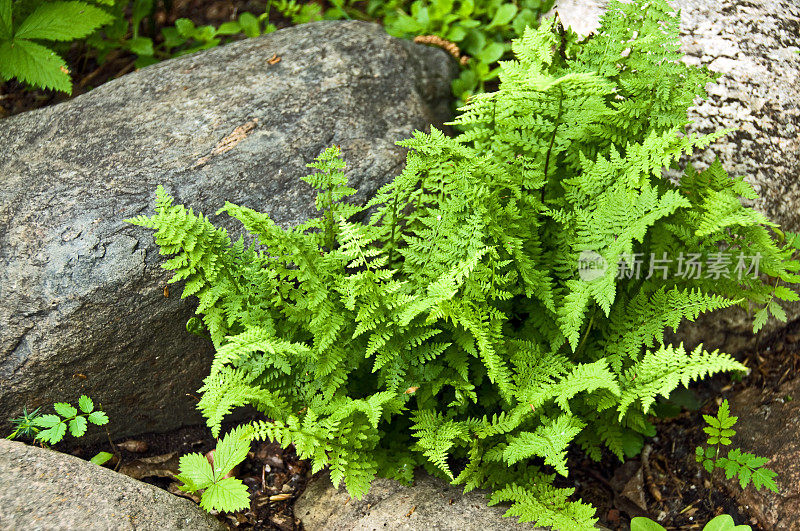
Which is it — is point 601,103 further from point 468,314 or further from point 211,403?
point 211,403

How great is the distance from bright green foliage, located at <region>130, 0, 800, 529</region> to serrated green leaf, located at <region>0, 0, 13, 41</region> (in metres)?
1.90

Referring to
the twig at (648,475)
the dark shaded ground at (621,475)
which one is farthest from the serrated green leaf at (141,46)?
the twig at (648,475)

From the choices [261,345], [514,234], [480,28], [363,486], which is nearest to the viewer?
[261,345]

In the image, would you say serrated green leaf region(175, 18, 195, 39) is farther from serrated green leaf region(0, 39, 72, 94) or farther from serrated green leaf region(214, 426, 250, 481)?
serrated green leaf region(214, 426, 250, 481)

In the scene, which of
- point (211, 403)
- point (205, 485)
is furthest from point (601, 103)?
point (205, 485)

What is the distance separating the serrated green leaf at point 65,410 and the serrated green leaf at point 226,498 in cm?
87

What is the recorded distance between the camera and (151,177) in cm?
345

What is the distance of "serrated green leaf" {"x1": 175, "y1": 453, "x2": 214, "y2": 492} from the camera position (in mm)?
2855

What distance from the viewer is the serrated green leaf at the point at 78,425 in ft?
10.2

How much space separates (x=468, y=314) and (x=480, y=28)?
9.40 feet

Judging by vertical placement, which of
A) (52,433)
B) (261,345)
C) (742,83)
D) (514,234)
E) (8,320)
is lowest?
(52,433)

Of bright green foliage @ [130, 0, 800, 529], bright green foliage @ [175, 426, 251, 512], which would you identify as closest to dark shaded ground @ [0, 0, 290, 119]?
Answer: bright green foliage @ [130, 0, 800, 529]

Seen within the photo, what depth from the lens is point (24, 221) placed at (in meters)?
3.29

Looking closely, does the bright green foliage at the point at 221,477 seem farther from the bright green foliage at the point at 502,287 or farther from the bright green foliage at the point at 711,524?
the bright green foliage at the point at 711,524
